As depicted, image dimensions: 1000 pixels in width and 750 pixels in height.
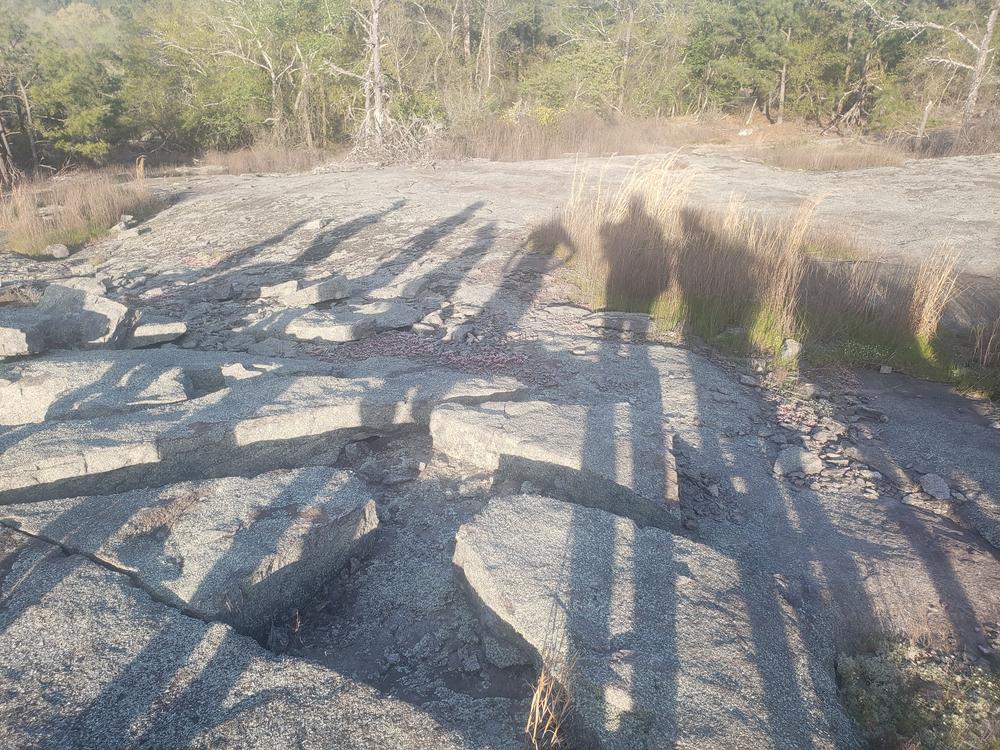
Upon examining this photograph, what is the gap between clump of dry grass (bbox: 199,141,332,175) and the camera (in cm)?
1482

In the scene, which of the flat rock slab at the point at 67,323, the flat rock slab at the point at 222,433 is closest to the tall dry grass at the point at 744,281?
the flat rock slab at the point at 222,433

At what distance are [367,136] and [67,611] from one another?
46.0 ft

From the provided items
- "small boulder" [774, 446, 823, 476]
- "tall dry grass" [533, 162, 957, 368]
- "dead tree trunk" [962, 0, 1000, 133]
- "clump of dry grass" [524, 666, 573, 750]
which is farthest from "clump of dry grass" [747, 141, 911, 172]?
"clump of dry grass" [524, 666, 573, 750]

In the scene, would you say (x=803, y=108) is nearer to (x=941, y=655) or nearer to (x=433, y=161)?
(x=433, y=161)

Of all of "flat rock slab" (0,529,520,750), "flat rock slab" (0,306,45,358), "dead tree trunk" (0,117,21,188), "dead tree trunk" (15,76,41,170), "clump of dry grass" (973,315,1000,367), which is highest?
"dead tree trunk" (15,76,41,170)

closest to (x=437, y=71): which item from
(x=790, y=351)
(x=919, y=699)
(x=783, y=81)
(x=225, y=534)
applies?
(x=783, y=81)

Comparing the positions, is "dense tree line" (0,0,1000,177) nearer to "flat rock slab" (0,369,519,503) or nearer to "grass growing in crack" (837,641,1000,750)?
"flat rock slab" (0,369,519,503)

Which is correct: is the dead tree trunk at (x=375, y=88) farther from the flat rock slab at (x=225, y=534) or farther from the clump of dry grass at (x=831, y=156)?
the flat rock slab at (x=225, y=534)

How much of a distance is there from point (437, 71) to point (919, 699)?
22046mm

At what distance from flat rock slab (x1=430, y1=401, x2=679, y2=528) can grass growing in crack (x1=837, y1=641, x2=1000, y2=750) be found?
33.7 inches

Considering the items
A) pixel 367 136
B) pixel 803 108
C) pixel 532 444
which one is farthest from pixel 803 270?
pixel 803 108

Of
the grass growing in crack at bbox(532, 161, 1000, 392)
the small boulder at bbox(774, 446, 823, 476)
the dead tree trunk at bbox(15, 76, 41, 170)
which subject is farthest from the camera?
the dead tree trunk at bbox(15, 76, 41, 170)

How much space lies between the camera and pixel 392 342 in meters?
4.79

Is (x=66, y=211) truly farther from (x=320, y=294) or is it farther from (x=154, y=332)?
(x=320, y=294)
